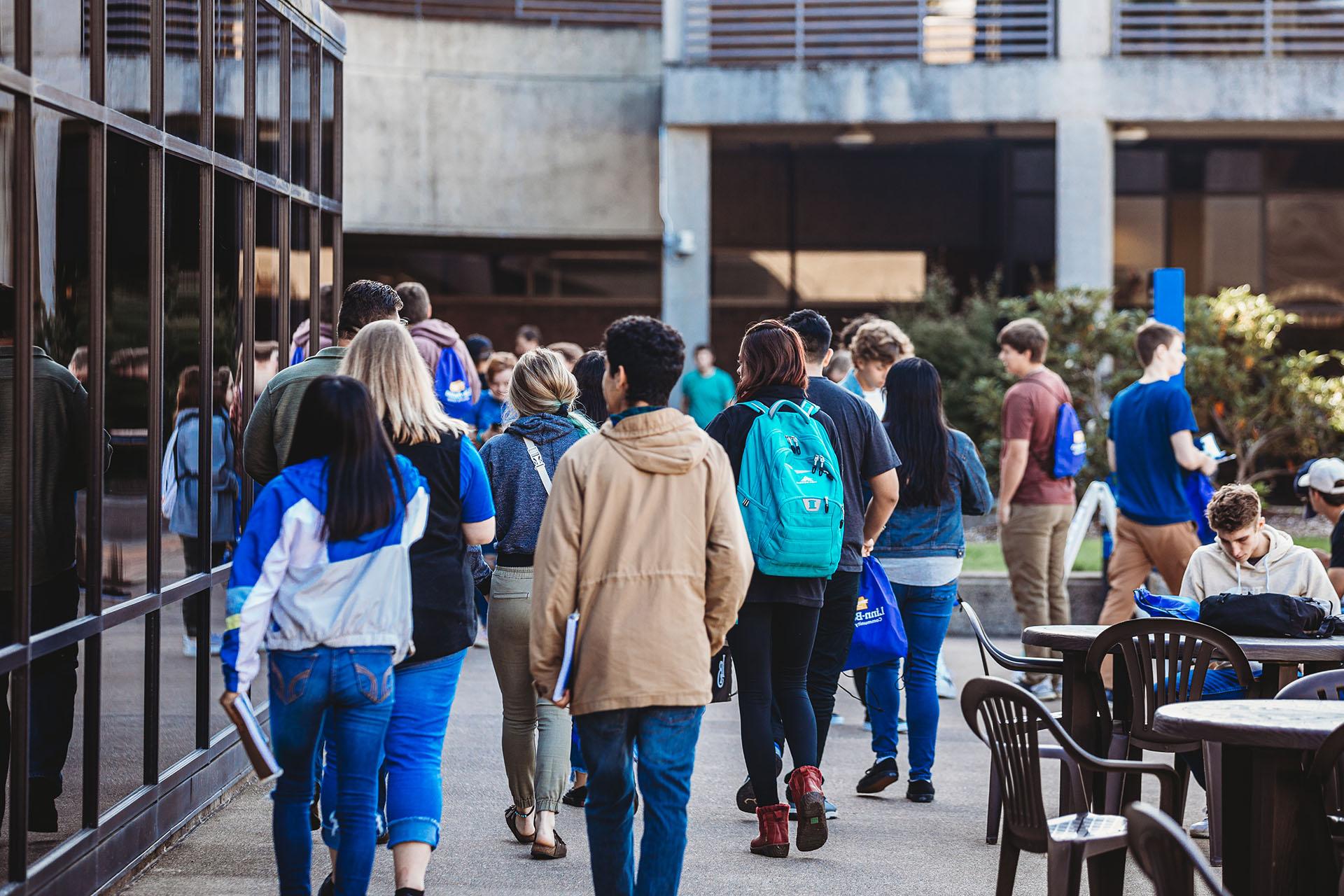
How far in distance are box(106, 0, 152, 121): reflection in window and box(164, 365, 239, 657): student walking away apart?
3.53 ft

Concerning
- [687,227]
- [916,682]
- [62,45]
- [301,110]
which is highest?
[687,227]

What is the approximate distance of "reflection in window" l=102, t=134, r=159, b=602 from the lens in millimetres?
5418

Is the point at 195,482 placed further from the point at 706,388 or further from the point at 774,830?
the point at 706,388

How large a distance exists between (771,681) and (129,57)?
3.19m

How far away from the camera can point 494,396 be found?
38.6 ft

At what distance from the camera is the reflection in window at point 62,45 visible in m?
4.79

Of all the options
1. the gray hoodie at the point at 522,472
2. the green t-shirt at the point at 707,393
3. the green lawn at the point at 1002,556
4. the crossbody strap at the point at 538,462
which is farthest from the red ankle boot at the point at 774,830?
the green t-shirt at the point at 707,393

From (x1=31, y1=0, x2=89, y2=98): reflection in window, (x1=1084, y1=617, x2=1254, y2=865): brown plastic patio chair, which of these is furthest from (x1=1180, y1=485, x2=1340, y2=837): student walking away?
(x1=31, y1=0, x2=89, y2=98): reflection in window

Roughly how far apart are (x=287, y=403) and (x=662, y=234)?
587 inches

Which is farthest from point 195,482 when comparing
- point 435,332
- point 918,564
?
point 918,564

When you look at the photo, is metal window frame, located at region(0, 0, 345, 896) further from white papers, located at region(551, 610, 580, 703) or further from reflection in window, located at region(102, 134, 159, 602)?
white papers, located at region(551, 610, 580, 703)

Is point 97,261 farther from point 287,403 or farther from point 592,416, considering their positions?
point 592,416

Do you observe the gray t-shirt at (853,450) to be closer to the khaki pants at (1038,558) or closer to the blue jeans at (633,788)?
the blue jeans at (633,788)

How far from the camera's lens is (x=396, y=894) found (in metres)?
4.77
